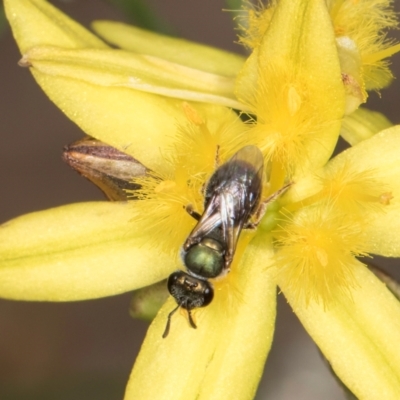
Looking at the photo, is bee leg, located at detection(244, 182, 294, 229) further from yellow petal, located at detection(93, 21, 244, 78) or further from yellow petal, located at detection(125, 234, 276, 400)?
yellow petal, located at detection(93, 21, 244, 78)

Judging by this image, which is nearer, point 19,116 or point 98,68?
point 98,68

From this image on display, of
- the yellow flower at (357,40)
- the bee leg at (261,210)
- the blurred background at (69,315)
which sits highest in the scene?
the yellow flower at (357,40)

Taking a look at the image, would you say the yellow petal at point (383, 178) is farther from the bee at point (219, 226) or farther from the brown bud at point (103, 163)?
the brown bud at point (103, 163)

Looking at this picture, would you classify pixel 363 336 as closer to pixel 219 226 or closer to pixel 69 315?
pixel 219 226

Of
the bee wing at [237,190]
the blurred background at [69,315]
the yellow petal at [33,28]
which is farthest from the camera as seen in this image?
the blurred background at [69,315]

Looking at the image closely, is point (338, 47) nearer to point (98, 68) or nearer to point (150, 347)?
point (98, 68)

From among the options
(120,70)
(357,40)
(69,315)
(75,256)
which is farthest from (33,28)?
(69,315)

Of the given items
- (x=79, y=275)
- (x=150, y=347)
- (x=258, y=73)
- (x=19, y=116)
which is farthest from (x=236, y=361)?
(x=19, y=116)

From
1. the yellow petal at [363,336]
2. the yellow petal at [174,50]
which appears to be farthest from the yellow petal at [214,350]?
the yellow petal at [174,50]
